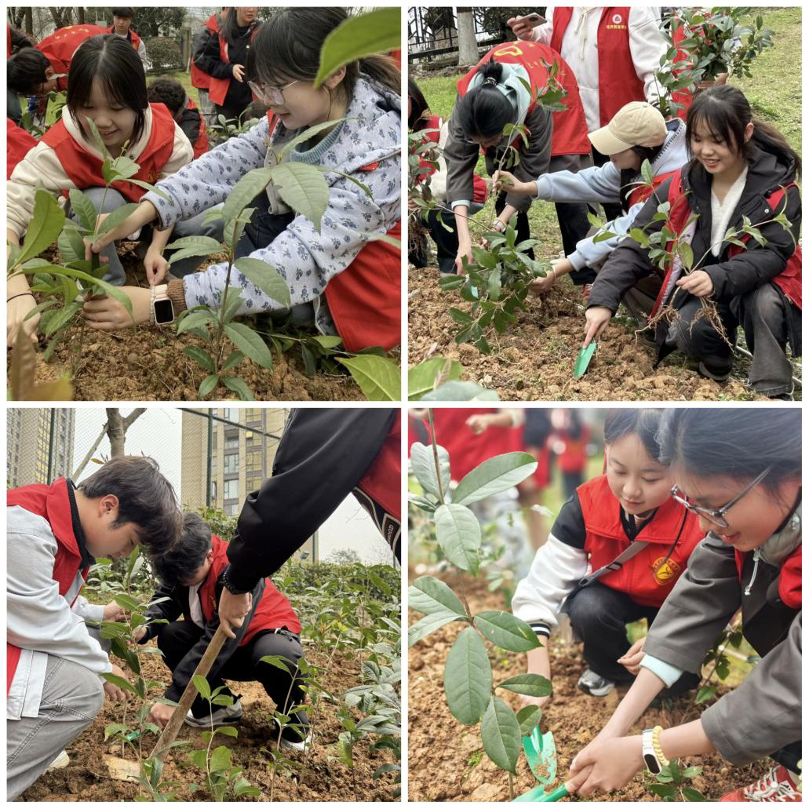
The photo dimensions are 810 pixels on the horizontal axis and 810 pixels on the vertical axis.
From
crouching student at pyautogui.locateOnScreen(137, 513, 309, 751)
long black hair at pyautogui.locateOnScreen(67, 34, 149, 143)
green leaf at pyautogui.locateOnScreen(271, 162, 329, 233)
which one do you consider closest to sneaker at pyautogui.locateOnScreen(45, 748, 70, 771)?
crouching student at pyautogui.locateOnScreen(137, 513, 309, 751)

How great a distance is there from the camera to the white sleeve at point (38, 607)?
1.11m

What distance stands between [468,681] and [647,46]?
127 centimetres

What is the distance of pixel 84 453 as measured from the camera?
1.24 meters

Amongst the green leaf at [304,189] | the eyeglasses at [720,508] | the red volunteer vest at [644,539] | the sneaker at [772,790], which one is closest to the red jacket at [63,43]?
the green leaf at [304,189]

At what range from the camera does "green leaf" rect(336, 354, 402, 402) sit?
1.08 metres

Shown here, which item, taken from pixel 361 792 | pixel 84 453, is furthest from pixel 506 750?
pixel 84 453

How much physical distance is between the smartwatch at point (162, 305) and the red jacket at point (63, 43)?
79 cm

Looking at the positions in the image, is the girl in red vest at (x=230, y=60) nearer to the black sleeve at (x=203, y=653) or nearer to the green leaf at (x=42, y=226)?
the green leaf at (x=42, y=226)

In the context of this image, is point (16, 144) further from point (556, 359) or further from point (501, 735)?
point (501, 735)

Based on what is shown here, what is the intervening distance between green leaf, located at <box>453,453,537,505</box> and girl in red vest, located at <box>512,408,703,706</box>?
214 mm

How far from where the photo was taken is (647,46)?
154 centimetres

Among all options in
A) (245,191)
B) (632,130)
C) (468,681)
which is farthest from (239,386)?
(632,130)

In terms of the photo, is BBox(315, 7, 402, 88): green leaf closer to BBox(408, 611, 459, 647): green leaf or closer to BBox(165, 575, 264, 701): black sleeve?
BBox(408, 611, 459, 647): green leaf

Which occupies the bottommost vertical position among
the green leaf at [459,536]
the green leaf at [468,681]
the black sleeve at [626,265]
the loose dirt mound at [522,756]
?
the loose dirt mound at [522,756]
